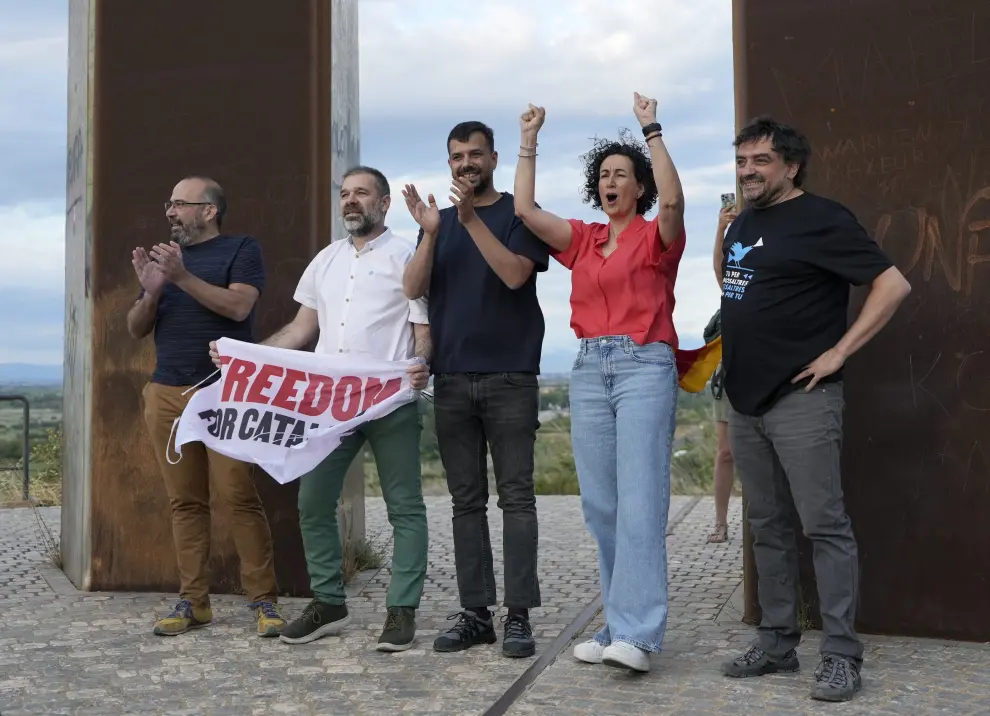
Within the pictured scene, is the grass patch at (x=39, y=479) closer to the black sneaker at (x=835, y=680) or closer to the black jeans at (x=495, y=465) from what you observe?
the black jeans at (x=495, y=465)

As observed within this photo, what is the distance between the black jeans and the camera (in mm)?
5621

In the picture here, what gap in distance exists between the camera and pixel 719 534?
9.16 m

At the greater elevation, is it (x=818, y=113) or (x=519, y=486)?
(x=818, y=113)

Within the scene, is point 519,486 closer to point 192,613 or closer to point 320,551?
point 320,551

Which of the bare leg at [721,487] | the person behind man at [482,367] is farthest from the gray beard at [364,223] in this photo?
the bare leg at [721,487]

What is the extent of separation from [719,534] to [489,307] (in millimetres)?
4188

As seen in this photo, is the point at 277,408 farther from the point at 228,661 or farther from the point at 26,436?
the point at 26,436

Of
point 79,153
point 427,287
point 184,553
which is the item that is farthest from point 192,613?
point 79,153

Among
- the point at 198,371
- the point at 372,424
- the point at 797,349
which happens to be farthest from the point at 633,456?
the point at 198,371

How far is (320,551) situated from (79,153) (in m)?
3.24

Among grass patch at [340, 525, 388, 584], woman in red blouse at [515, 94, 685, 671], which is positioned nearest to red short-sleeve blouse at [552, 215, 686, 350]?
woman in red blouse at [515, 94, 685, 671]

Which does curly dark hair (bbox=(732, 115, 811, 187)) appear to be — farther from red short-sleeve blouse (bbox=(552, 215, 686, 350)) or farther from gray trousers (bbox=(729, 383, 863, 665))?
gray trousers (bbox=(729, 383, 863, 665))

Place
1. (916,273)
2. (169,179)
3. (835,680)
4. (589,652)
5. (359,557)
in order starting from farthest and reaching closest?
(359,557) < (169,179) < (916,273) < (589,652) < (835,680)

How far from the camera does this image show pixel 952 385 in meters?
5.84
